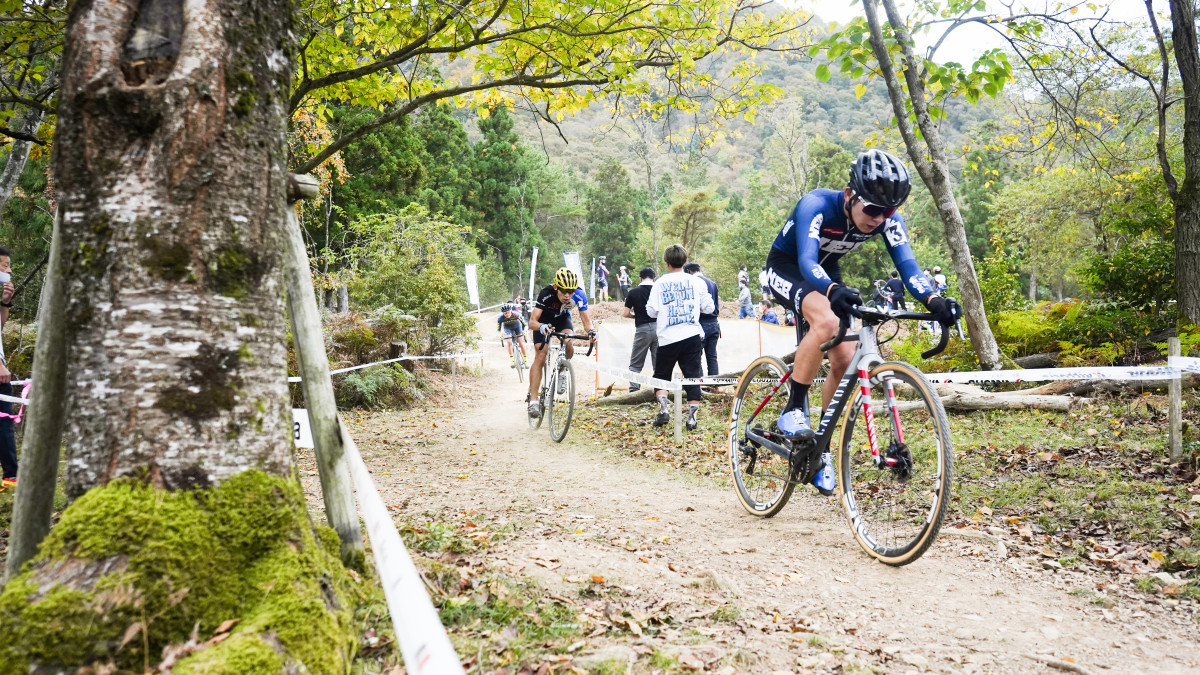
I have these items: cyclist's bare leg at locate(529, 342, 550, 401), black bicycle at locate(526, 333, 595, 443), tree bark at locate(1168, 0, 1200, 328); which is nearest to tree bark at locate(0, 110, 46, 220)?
cyclist's bare leg at locate(529, 342, 550, 401)

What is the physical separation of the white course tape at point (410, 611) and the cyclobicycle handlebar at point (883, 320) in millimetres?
2716

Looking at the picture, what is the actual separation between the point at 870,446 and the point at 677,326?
16.2 feet

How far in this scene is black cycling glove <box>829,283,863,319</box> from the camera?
381 cm

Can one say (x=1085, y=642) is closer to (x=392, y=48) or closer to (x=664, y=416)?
(x=664, y=416)

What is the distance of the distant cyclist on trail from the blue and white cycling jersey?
5026 millimetres

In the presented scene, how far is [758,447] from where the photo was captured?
5.27 meters

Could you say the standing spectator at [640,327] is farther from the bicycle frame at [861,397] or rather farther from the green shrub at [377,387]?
the bicycle frame at [861,397]

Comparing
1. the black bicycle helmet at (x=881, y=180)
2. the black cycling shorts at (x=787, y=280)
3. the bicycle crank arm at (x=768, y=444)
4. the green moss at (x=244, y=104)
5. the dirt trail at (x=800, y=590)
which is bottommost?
the dirt trail at (x=800, y=590)

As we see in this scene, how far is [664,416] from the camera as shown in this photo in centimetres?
917

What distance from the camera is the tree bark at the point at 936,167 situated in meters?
8.66

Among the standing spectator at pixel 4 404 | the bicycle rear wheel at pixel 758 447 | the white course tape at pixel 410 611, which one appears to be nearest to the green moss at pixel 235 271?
the white course tape at pixel 410 611

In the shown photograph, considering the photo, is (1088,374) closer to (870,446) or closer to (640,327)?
(870,446)

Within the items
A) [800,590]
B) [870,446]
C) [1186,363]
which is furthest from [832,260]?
[1186,363]

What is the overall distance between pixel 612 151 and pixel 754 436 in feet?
364
